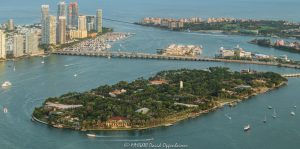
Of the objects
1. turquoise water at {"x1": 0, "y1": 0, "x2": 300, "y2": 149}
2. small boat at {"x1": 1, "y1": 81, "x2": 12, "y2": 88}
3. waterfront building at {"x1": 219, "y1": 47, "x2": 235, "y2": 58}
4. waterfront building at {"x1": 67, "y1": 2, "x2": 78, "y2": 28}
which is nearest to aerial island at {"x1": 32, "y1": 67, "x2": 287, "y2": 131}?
turquoise water at {"x1": 0, "y1": 0, "x2": 300, "y2": 149}

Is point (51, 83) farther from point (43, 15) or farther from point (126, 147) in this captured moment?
point (43, 15)

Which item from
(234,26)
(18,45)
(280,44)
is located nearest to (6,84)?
(18,45)

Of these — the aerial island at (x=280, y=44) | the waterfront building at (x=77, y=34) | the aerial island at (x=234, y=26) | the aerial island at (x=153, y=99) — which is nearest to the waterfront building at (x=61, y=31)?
the waterfront building at (x=77, y=34)

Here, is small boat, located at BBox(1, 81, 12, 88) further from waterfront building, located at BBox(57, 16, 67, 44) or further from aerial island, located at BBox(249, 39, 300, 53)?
aerial island, located at BBox(249, 39, 300, 53)

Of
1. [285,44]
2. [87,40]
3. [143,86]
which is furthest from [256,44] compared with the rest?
[143,86]

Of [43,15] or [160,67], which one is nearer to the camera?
[160,67]

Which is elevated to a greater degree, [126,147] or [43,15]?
[43,15]
